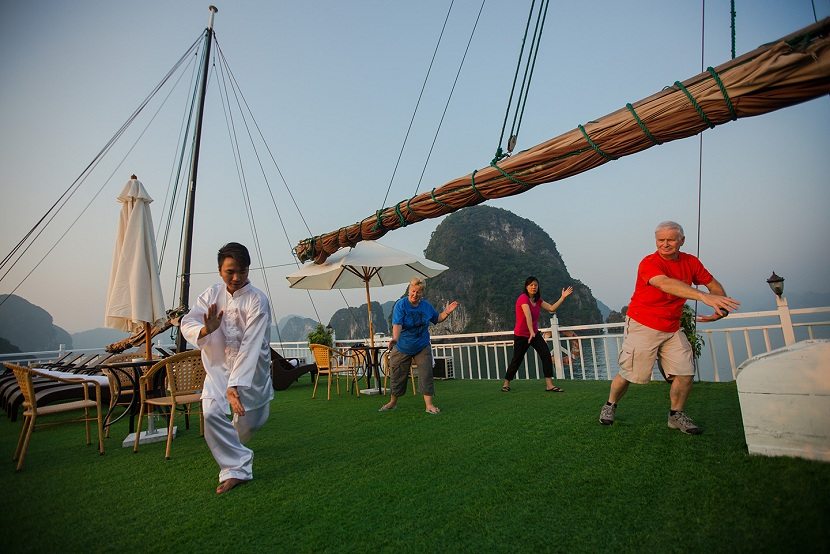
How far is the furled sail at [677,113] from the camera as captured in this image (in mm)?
1595

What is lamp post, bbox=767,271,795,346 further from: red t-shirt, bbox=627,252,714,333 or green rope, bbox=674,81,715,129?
green rope, bbox=674,81,715,129

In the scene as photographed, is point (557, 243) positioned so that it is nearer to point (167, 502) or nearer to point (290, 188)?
point (290, 188)

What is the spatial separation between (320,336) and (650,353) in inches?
355

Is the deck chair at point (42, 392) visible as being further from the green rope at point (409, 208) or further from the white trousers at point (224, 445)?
the green rope at point (409, 208)

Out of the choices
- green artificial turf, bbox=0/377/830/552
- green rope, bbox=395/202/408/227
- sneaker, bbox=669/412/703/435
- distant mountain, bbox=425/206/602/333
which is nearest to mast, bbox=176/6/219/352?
green artificial turf, bbox=0/377/830/552

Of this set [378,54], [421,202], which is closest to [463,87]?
[421,202]

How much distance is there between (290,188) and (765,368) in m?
9.57

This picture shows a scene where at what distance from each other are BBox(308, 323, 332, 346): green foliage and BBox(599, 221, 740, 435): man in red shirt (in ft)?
28.8

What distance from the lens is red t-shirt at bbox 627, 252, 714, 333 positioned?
311 cm

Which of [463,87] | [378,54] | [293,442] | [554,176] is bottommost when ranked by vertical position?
[293,442]

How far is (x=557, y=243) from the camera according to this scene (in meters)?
62.2

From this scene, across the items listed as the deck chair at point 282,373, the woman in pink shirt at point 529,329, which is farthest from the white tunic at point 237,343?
the deck chair at point 282,373

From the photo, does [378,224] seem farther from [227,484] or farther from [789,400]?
[789,400]

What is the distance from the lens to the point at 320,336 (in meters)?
11.0
